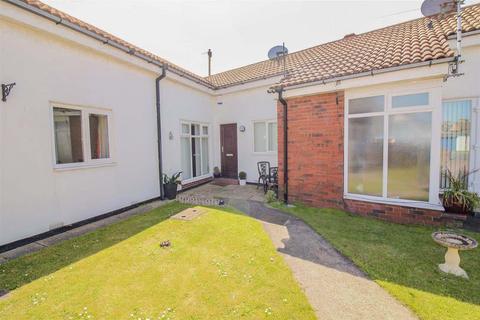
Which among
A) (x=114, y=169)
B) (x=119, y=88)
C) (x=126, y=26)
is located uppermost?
(x=126, y=26)

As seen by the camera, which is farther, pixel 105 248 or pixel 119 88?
pixel 119 88

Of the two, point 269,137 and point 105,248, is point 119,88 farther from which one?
point 269,137

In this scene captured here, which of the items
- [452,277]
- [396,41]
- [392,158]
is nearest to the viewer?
[452,277]

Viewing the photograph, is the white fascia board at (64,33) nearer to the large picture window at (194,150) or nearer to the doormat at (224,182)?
the large picture window at (194,150)

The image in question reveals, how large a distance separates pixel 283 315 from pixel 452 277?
291cm

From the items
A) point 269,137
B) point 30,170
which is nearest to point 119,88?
point 30,170

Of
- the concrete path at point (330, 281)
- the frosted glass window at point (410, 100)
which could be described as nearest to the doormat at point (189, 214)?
the concrete path at point (330, 281)

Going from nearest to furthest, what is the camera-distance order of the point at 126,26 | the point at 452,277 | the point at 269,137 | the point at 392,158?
the point at 452,277 < the point at 392,158 < the point at 126,26 < the point at 269,137

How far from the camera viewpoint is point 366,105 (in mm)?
6332

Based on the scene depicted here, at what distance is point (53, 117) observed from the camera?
18.3ft

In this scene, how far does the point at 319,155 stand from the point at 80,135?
7.09 meters

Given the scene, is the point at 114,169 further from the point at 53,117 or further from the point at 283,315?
the point at 283,315

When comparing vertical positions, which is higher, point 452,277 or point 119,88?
point 119,88

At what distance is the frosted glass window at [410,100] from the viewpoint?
559 centimetres
